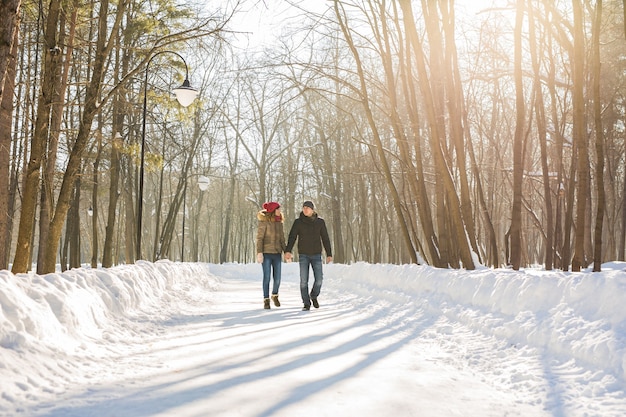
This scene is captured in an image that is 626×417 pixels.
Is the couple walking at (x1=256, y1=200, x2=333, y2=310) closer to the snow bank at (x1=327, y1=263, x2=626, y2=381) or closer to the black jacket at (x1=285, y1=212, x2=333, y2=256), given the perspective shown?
the black jacket at (x1=285, y1=212, x2=333, y2=256)

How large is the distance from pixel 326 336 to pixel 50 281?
333 centimetres

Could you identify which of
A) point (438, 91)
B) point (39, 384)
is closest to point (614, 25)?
point (438, 91)

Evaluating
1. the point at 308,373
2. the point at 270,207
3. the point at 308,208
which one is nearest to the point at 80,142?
the point at 270,207

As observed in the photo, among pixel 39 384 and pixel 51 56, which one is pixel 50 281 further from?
pixel 51 56

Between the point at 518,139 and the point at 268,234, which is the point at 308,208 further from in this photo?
the point at 518,139

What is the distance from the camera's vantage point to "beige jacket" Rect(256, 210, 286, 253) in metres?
10.1

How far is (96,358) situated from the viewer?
16.5 feet

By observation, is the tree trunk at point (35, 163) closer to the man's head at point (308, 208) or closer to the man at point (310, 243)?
the man at point (310, 243)

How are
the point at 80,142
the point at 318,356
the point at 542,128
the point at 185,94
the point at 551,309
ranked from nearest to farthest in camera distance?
the point at 318,356 → the point at 551,309 → the point at 80,142 → the point at 185,94 → the point at 542,128

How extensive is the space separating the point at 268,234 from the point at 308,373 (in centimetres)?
565

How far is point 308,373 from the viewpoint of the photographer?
4641 mm

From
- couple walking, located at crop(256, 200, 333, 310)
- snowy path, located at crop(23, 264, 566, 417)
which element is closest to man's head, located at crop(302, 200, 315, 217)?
couple walking, located at crop(256, 200, 333, 310)

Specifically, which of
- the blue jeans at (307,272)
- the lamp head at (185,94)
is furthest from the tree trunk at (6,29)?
the lamp head at (185,94)

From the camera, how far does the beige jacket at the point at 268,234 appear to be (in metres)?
10.1
